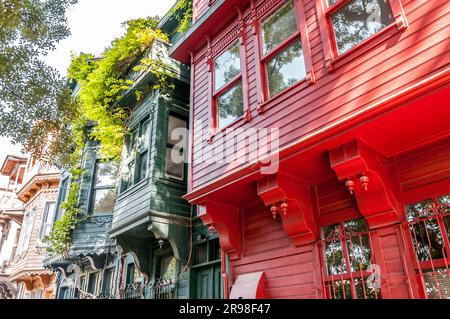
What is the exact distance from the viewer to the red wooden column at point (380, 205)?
152 inches

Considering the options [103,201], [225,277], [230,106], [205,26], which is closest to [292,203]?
[225,277]

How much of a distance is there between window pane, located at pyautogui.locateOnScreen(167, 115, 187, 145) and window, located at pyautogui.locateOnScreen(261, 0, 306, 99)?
3.69m

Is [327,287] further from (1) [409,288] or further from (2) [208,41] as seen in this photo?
(2) [208,41]

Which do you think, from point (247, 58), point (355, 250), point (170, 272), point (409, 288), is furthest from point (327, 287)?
point (170, 272)

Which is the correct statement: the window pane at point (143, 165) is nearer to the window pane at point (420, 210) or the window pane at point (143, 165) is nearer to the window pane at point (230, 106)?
the window pane at point (230, 106)

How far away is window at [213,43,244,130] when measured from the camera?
6246 millimetres

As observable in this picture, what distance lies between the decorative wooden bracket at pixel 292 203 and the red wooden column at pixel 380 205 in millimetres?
793

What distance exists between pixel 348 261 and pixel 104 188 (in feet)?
30.1

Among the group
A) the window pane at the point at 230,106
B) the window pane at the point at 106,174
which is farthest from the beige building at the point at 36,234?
the window pane at the point at 230,106

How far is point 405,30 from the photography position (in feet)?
12.9

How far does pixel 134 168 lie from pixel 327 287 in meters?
5.89

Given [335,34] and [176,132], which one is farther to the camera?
[176,132]

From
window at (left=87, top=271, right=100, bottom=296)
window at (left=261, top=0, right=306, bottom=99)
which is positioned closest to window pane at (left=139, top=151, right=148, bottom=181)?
window at (left=261, top=0, right=306, bottom=99)

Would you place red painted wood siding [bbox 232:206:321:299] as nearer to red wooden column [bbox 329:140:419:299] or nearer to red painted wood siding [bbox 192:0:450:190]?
red wooden column [bbox 329:140:419:299]
